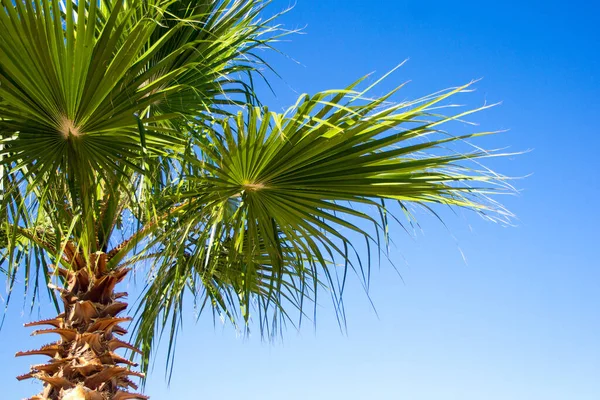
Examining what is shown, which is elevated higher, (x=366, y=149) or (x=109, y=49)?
(x=109, y=49)

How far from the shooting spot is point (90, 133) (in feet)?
11.2

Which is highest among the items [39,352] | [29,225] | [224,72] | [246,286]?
[224,72]

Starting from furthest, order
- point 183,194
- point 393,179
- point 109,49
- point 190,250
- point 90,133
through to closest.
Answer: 1. point 190,250
2. point 183,194
3. point 393,179
4. point 90,133
5. point 109,49

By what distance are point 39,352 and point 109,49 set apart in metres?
1.91

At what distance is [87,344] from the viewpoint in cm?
383

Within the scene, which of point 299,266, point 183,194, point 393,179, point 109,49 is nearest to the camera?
point 109,49

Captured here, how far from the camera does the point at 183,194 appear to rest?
4.03 m

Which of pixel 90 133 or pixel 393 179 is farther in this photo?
pixel 393 179

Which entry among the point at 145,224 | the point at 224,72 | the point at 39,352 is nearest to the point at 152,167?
the point at 145,224

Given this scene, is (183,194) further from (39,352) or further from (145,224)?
(39,352)

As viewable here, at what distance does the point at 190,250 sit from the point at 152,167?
101 cm

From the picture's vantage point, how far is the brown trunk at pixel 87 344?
3.73 meters

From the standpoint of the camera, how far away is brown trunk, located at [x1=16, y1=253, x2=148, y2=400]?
12.2ft

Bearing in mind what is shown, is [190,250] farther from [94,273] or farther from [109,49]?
[109,49]
